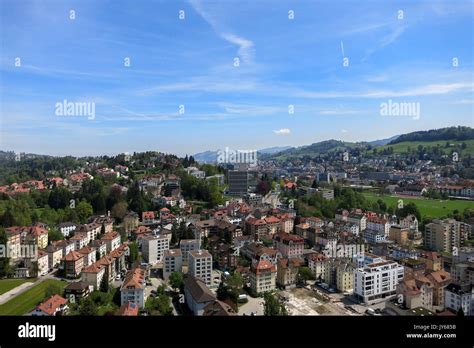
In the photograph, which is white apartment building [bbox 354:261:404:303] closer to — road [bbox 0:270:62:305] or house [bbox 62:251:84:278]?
house [bbox 62:251:84:278]

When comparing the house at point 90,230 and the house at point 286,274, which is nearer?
the house at point 286,274

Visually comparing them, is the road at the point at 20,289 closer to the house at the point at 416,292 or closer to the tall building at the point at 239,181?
the house at the point at 416,292

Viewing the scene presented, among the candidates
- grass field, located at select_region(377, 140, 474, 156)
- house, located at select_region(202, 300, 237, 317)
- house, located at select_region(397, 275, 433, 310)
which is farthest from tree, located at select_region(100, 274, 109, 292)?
grass field, located at select_region(377, 140, 474, 156)

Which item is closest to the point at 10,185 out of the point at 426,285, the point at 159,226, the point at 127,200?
the point at 127,200

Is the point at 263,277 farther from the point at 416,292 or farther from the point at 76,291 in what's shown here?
the point at 76,291

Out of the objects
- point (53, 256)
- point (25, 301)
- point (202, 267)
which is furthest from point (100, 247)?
point (202, 267)

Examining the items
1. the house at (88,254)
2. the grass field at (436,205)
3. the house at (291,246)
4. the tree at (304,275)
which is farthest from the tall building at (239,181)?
the tree at (304,275)

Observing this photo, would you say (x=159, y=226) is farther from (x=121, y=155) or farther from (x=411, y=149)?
(x=411, y=149)
